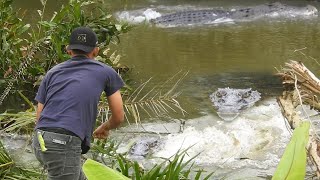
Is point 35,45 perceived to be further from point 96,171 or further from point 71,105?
point 96,171

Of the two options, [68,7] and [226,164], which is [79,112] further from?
[68,7]

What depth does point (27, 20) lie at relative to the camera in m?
12.5

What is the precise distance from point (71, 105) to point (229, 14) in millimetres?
11182

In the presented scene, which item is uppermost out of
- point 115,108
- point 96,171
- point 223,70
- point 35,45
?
point 96,171

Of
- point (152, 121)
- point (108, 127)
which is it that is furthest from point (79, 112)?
point (152, 121)

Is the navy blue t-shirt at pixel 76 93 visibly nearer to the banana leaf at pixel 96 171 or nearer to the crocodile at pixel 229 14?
the banana leaf at pixel 96 171

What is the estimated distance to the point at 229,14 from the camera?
13867 mm

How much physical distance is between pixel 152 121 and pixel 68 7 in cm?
189

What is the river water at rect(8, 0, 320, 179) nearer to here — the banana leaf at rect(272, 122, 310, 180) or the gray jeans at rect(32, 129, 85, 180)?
the gray jeans at rect(32, 129, 85, 180)

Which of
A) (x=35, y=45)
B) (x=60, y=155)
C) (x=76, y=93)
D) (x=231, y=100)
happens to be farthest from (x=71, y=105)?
(x=231, y=100)

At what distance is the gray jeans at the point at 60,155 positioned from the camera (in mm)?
3174

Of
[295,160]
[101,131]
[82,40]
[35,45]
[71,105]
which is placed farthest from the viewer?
[35,45]

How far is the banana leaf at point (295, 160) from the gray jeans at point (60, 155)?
5.75 ft

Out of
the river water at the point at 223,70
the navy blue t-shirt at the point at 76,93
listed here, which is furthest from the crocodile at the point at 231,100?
the navy blue t-shirt at the point at 76,93
